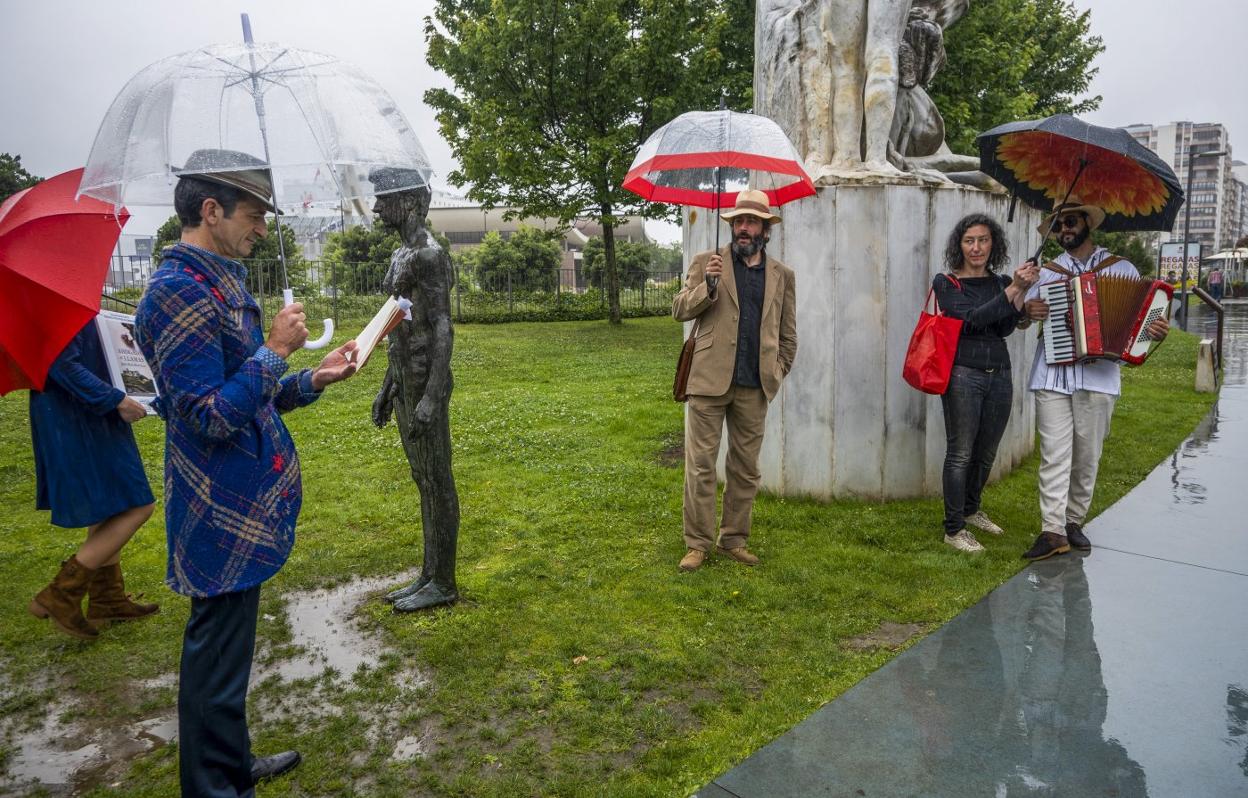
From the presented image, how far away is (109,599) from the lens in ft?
14.4

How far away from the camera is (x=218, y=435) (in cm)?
231

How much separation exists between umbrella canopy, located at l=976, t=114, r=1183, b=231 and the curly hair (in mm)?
387

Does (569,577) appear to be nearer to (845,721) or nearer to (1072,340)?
(845,721)

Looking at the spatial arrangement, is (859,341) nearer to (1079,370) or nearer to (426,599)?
(1079,370)

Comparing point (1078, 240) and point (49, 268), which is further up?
point (1078, 240)

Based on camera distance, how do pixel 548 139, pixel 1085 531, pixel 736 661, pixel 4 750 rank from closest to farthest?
pixel 4 750, pixel 736 661, pixel 1085 531, pixel 548 139

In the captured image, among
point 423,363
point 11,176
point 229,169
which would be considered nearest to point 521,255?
point 11,176

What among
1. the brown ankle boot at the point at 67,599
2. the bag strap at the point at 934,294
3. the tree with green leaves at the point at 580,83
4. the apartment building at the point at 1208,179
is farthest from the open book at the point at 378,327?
the apartment building at the point at 1208,179

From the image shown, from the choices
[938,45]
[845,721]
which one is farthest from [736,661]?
[938,45]

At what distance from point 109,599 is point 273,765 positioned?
2004mm

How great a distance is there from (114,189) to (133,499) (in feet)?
Answer: 7.01

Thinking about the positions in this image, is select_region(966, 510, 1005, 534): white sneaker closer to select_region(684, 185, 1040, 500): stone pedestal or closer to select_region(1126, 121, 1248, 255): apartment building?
select_region(684, 185, 1040, 500): stone pedestal

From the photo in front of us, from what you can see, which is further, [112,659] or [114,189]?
[112,659]

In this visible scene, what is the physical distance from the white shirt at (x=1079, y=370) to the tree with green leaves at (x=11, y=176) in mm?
26032
